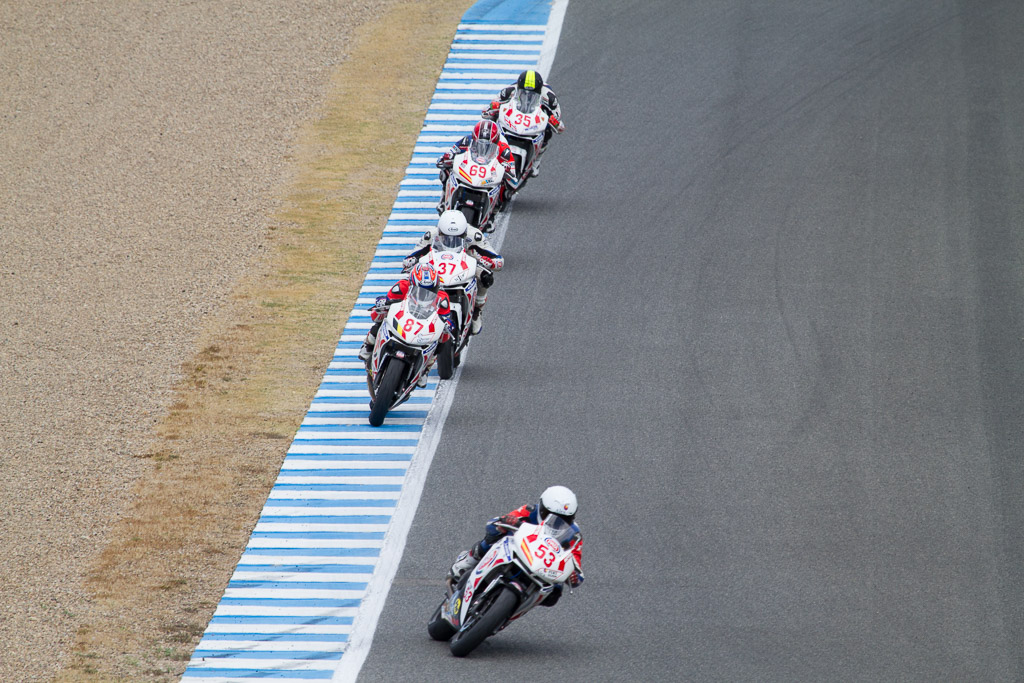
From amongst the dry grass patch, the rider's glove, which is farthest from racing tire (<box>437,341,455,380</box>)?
the rider's glove

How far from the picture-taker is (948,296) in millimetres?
17844

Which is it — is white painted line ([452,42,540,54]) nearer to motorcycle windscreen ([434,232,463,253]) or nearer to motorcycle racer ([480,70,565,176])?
motorcycle racer ([480,70,565,176])

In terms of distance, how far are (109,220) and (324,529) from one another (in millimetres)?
8266

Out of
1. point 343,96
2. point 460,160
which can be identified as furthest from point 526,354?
point 343,96

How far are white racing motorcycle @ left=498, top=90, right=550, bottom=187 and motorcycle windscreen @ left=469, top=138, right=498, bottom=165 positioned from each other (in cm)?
150

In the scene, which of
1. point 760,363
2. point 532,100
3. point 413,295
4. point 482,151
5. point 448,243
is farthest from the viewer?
point 532,100

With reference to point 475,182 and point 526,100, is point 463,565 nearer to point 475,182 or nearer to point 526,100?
point 475,182

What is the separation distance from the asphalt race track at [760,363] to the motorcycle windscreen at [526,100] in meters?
1.57

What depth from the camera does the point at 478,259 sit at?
15.7m

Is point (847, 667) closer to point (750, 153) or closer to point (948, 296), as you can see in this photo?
point (948, 296)

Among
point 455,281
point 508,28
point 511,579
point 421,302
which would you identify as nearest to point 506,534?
point 511,579

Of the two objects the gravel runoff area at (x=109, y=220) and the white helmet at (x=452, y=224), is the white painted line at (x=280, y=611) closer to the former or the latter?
the gravel runoff area at (x=109, y=220)

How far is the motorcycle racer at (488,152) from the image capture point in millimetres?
18203

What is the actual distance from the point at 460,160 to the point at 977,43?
13.0 m
